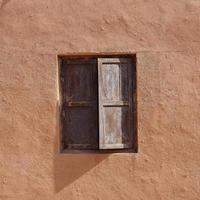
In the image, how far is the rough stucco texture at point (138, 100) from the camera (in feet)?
14.0

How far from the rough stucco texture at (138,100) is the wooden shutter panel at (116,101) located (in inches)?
4.9

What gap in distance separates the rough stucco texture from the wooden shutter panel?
124 millimetres

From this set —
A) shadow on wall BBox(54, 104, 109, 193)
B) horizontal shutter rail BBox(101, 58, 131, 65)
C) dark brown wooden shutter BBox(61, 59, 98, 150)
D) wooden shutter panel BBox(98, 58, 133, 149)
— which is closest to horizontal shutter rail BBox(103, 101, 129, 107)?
wooden shutter panel BBox(98, 58, 133, 149)

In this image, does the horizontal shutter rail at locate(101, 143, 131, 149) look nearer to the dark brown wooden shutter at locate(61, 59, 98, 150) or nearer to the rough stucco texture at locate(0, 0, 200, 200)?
the rough stucco texture at locate(0, 0, 200, 200)

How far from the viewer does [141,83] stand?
4285 mm

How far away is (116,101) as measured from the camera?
434 cm

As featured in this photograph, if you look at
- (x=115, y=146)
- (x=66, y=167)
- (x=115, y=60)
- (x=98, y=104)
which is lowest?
(x=66, y=167)

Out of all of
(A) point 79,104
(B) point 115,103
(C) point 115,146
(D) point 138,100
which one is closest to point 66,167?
(C) point 115,146

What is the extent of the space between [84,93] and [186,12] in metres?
1.24

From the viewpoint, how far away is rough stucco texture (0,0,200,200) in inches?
168

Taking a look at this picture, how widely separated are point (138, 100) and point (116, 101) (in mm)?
212

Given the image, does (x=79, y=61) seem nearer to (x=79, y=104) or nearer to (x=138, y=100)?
(x=79, y=104)

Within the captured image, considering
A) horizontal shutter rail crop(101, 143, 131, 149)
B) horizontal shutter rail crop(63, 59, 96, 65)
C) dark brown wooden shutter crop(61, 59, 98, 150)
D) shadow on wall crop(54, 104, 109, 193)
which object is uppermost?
horizontal shutter rail crop(63, 59, 96, 65)

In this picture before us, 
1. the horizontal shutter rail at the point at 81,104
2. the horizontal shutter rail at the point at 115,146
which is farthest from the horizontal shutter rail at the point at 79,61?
the horizontal shutter rail at the point at 115,146
